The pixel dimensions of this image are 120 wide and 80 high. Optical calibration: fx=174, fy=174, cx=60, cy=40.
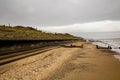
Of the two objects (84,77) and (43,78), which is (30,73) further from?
(84,77)

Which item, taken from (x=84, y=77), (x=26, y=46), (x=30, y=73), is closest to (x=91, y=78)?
(x=84, y=77)

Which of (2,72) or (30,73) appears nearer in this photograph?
(2,72)

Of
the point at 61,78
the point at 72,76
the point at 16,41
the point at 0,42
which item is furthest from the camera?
the point at 16,41

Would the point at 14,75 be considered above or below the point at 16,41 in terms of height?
below

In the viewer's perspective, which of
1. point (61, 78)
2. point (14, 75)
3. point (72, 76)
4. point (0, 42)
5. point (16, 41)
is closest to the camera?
point (14, 75)

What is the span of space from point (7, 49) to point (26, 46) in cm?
708

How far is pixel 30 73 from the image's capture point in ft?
34.6

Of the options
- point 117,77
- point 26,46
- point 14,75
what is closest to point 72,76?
point 117,77

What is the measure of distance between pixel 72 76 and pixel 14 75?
3.65 meters

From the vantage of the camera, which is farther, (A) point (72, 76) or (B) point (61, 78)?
(A) point (72, 76)

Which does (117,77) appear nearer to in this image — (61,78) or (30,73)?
(61,78)

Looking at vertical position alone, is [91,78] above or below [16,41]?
below

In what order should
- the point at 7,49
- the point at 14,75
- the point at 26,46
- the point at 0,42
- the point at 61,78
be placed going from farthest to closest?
the point at 26,46 → the point at 7,49 → the point at 0,42 → the point at 61,78 → the point at 14,75

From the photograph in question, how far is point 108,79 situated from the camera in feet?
34.9
